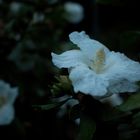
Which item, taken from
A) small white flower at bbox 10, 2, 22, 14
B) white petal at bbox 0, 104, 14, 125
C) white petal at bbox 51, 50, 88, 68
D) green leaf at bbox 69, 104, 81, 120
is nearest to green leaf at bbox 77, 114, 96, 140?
green leaf at bbox 69, 104, 81, 120

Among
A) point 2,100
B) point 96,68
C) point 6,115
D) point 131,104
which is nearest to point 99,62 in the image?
point 96,68

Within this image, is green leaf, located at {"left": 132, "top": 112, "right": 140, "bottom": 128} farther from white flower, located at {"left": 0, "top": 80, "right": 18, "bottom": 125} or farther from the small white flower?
the small white flower

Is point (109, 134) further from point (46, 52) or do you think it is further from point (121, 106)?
point (46, 52)

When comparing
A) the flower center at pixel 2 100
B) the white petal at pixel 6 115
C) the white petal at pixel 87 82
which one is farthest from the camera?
the flower center at pixel 2 100

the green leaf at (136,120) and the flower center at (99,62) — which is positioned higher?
the flower center at (99,62)

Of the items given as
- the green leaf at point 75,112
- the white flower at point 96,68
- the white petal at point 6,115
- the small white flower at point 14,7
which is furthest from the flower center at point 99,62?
the small white flower at point 14,7

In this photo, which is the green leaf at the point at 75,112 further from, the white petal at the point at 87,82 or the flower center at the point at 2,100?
the flower center at the point at 2,100
